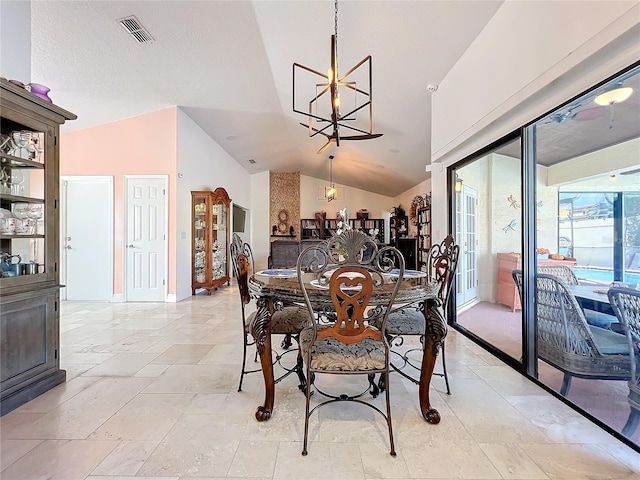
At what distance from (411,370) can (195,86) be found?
4631 mm

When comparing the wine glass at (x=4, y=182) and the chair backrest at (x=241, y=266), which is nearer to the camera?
the wine glass at (x=4, y=182)

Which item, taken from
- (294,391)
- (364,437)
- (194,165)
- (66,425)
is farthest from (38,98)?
(194,165)

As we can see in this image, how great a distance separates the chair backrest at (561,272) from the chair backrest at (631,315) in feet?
1.57

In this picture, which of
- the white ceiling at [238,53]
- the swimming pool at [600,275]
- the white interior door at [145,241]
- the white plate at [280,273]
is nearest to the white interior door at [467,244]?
the white ceiling at [238,53]

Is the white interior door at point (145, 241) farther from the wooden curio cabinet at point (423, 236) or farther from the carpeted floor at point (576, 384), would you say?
the wooden curio cabinet at point (423, 236)

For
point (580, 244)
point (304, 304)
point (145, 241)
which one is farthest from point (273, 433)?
point (145, 241)

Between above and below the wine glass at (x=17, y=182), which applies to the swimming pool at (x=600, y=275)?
below

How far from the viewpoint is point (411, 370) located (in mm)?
2545

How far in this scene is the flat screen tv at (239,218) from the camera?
8688 millimetres

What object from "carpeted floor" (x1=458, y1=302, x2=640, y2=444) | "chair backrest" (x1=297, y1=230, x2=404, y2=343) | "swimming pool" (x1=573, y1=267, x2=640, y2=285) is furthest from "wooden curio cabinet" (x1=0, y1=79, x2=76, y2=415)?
"swimming pool" (x1=573, y1=267, x2=640, y2=285)

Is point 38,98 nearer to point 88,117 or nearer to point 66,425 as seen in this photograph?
point 66,425

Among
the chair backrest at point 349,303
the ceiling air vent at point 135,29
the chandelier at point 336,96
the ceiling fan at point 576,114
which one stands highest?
the ceiling air vent at point 135,29

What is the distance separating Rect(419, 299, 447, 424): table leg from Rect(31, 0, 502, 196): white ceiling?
2627 millimetres

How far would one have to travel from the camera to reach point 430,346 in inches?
73.4
